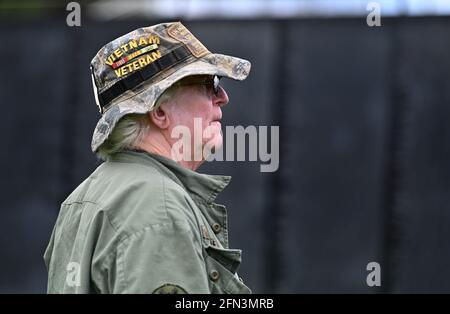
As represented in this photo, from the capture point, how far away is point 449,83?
5.65 meters

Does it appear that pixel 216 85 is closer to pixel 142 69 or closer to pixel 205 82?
pixel 205 82

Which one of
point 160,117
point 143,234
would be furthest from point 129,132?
point 143,234

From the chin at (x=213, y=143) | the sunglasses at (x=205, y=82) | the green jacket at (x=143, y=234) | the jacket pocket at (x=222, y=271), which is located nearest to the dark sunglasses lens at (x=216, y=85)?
the sunglasses at (x=205, y=82)

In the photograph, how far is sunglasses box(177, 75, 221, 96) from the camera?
268 cm

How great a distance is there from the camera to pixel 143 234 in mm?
2301

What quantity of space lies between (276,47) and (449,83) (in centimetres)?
110

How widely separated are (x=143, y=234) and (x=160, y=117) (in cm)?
47

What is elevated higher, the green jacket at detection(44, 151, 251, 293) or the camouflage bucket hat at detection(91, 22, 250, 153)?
the camouflage bucket hat at detection(91, 22, 250, 153)

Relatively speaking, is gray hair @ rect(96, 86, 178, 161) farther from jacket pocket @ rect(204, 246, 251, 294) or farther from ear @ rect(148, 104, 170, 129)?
jacket pocket @ rect(204, 246, 251, 294)

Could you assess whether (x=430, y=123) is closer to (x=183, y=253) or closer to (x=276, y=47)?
(x=276, y=47)

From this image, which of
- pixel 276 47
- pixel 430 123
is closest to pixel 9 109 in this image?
pixel 276 47

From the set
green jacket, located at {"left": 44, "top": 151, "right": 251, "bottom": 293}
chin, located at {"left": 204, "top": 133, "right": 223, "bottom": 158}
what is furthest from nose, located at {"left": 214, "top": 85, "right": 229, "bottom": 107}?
green jacket, located at {"left": 44, "top": 151, "right": 251, "bottom": 293}

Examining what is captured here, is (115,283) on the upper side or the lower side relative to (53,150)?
lower

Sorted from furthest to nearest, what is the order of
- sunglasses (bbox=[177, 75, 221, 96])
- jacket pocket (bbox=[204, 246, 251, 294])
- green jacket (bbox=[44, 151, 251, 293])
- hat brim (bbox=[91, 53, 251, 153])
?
sunglasses (bbox=[177, 75, 221, 96]) → hat brim (bbox=[91, 53, 251, 153]) → jacket pocket (bbox=[204, 246, 251, 294]) → green jacket (bbox=[44, 151, 251, 293])
